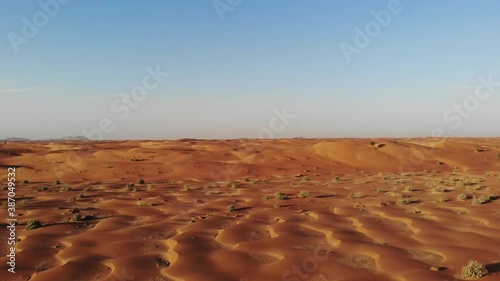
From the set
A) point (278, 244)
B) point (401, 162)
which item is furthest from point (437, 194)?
point (401, 162)

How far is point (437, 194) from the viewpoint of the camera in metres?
12.8

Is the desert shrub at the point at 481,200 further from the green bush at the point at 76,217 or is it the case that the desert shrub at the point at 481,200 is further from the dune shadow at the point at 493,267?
the green bush at the point at 76,217

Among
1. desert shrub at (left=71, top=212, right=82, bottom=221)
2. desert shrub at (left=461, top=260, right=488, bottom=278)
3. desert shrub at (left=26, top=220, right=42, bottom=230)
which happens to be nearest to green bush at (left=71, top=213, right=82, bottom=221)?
desert shrub at (left=71, top=212, right=82, bottom=221)

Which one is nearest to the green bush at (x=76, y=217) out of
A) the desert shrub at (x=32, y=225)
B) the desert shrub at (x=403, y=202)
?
the desert shrub at (x=32, y=225)

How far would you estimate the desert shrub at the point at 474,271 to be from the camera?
5159 millimetres

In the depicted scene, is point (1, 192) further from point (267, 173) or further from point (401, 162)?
point (401, 162)

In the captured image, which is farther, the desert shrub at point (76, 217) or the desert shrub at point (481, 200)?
the desert shrub at point (481, 200)

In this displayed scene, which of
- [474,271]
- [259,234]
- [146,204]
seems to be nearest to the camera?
[474,271]

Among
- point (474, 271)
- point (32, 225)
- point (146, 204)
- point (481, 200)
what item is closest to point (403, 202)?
point (481, 200)

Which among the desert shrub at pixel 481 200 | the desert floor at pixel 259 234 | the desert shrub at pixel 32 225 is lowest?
the desert floor at pixel 259 234

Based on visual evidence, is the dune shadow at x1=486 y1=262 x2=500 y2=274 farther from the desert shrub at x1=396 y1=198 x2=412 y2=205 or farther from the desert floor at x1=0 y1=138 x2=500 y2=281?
the desert shrub at x1=396 y1=198 x2=412 y2=205

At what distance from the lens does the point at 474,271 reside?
518 cm

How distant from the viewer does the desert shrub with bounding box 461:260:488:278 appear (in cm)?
516

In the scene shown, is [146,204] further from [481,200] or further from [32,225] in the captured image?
[481,200]
